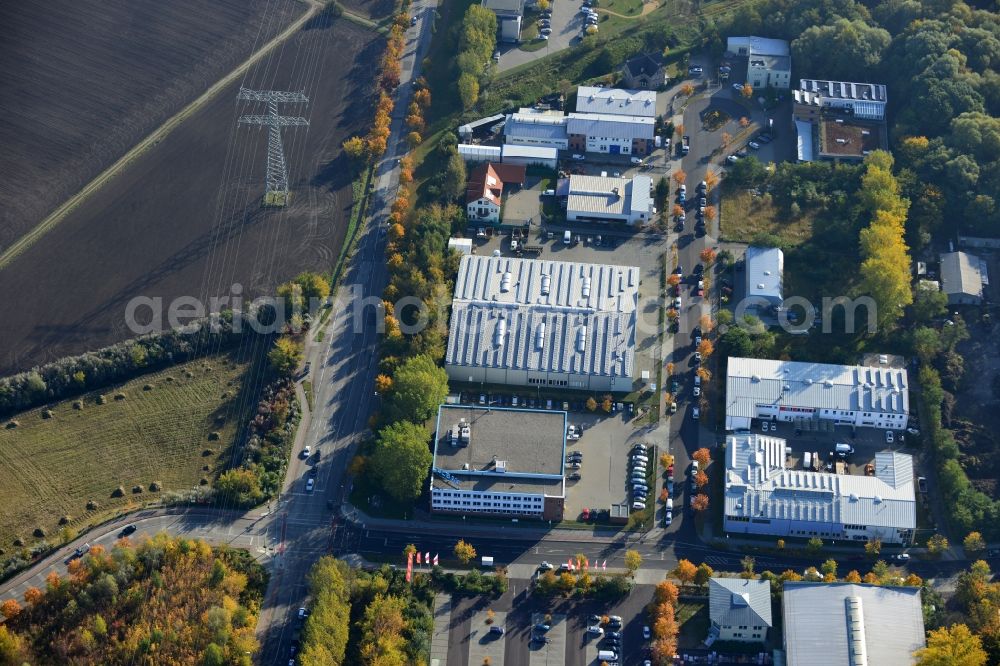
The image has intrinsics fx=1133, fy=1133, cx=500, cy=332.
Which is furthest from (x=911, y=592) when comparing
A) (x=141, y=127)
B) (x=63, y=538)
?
(x=141, y=127)

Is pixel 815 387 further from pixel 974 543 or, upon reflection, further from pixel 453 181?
pixel 453 181

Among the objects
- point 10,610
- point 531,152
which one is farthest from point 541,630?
point 531,152

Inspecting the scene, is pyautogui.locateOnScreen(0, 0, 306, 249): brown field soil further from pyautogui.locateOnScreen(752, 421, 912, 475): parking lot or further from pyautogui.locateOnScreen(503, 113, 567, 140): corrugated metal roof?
pyautogui.locateOnScreen(752, 421, 912, 475): parking lot

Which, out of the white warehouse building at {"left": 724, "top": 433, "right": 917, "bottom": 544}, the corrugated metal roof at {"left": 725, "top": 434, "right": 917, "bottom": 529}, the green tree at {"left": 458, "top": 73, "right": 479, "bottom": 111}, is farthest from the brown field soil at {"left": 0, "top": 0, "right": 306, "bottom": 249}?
the white warehouse building at {"left": 724, "top": 433, "right": 917, "bottom": 544}

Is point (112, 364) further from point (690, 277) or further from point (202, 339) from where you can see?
point (690, 277)

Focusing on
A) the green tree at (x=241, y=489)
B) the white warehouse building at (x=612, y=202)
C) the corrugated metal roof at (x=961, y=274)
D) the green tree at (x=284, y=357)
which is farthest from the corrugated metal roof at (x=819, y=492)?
the green tree at (x=284, y=357)

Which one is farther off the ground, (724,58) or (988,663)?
(724,58)

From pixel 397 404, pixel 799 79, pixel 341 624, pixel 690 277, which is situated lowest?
pixel 341 624
